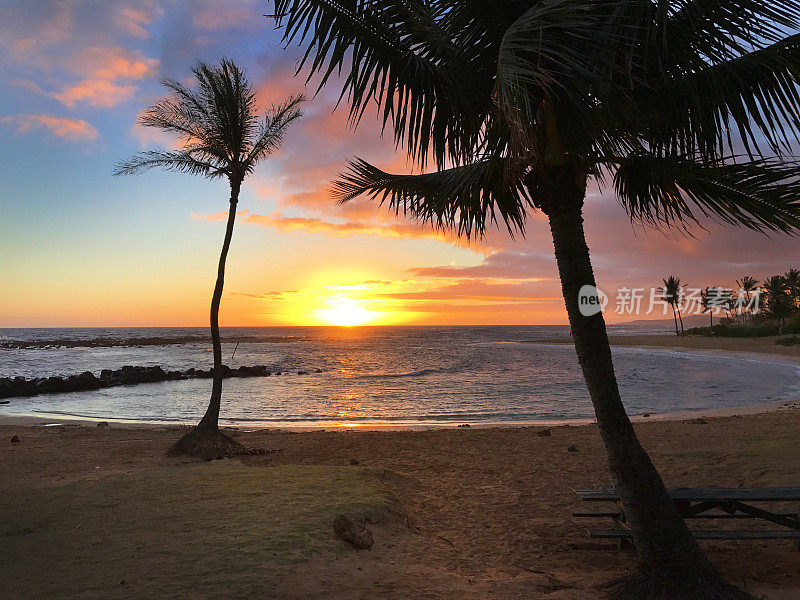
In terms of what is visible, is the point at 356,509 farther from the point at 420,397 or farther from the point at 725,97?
the point at 420,397

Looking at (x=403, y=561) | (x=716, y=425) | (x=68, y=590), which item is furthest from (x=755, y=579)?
(x=716, y=425)

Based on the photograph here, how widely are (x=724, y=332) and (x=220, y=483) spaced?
272 feet

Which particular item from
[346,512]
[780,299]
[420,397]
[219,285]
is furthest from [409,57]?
[780,299]

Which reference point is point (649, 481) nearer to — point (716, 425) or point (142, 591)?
point (142, 591)

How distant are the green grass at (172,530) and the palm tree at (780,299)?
77.5 metres

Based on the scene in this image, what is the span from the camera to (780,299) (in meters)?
70.9

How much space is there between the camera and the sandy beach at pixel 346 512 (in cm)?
441

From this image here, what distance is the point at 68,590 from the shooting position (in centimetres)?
408

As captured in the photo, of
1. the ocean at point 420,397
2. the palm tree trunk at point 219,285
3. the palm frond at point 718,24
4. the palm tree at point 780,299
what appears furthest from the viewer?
the palm tree at point 780,299

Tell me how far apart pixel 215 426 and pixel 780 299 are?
270 ft

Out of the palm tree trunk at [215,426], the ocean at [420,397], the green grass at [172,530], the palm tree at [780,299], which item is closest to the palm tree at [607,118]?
the green grass at [172,530]

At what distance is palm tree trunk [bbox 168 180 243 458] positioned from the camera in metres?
10.1

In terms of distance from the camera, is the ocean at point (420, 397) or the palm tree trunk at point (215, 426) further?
the ocean at point (420, 397)

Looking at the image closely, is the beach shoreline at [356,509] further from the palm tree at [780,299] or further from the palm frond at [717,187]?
the palm tree at [780,299]
